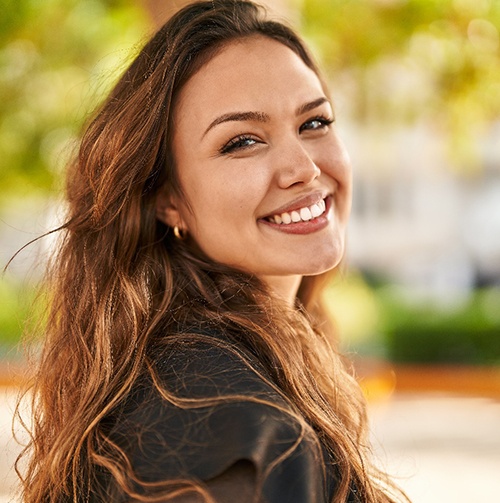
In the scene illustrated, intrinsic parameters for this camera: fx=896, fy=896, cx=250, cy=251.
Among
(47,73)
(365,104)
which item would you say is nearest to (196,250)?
(47,73)

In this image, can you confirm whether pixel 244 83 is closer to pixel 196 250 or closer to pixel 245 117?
pixel 245 117

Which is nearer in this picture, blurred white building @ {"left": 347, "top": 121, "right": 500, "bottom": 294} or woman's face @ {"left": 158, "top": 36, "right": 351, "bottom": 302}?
woman's face @ {"left": 158, "top": 36, "right": 351, "bottom": 302}

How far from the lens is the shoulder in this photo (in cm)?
166

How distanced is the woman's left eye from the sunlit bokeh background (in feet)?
2.18

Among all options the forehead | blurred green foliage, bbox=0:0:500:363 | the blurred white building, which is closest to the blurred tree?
blurred green foliage, bbox=0:0:500:363

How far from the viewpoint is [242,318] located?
2127mm

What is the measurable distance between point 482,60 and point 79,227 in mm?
5696

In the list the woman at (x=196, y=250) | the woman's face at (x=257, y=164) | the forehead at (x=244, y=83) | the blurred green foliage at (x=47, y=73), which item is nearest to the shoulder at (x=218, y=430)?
the woman at (x=196, y=250)

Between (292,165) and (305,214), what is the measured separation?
0.46 ft

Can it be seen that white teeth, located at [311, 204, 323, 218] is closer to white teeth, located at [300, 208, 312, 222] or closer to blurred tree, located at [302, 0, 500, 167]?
white teeth, located at [300, 208, 312, 222]

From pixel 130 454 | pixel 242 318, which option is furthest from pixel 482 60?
pixel 130 454

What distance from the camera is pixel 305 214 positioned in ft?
7.60

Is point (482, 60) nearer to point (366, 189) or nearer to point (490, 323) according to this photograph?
point (490, 323)

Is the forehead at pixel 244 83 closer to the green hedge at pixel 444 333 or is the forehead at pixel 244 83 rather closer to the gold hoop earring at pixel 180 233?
the gold hoop earring at pixel 180 233
